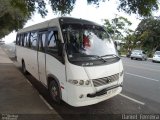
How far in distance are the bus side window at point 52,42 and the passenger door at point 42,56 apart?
0.45m

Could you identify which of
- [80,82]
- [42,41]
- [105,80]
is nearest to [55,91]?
[80,82]

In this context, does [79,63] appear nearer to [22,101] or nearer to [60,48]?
[60,48]

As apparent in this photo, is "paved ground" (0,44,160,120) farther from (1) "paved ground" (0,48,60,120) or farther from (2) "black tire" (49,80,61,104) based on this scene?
(1) "paved ground" (0,48,60,120)

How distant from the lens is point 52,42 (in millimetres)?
6996

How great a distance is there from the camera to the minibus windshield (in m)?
6.18

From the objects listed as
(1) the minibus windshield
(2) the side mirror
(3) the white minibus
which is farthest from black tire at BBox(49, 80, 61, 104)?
(1) the minibus windshield

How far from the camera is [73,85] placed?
5.76 metres

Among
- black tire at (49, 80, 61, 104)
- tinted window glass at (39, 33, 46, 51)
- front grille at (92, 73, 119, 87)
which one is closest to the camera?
front grille at (92, 73, 119, 87)

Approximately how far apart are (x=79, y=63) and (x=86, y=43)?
2.69 ft

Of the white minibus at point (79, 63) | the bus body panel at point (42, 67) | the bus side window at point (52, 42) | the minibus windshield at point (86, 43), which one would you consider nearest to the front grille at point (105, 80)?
the white minibus at point (79, 63)

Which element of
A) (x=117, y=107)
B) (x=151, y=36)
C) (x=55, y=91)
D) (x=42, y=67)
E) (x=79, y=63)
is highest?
(x=151, y=36)

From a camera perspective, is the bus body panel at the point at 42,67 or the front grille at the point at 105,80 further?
the bus body panel at the point at 42,67

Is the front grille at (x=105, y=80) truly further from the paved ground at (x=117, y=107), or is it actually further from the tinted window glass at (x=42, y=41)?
the tinted window glass at (x=42, y=41)

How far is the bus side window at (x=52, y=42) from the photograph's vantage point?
6693 millimetres
